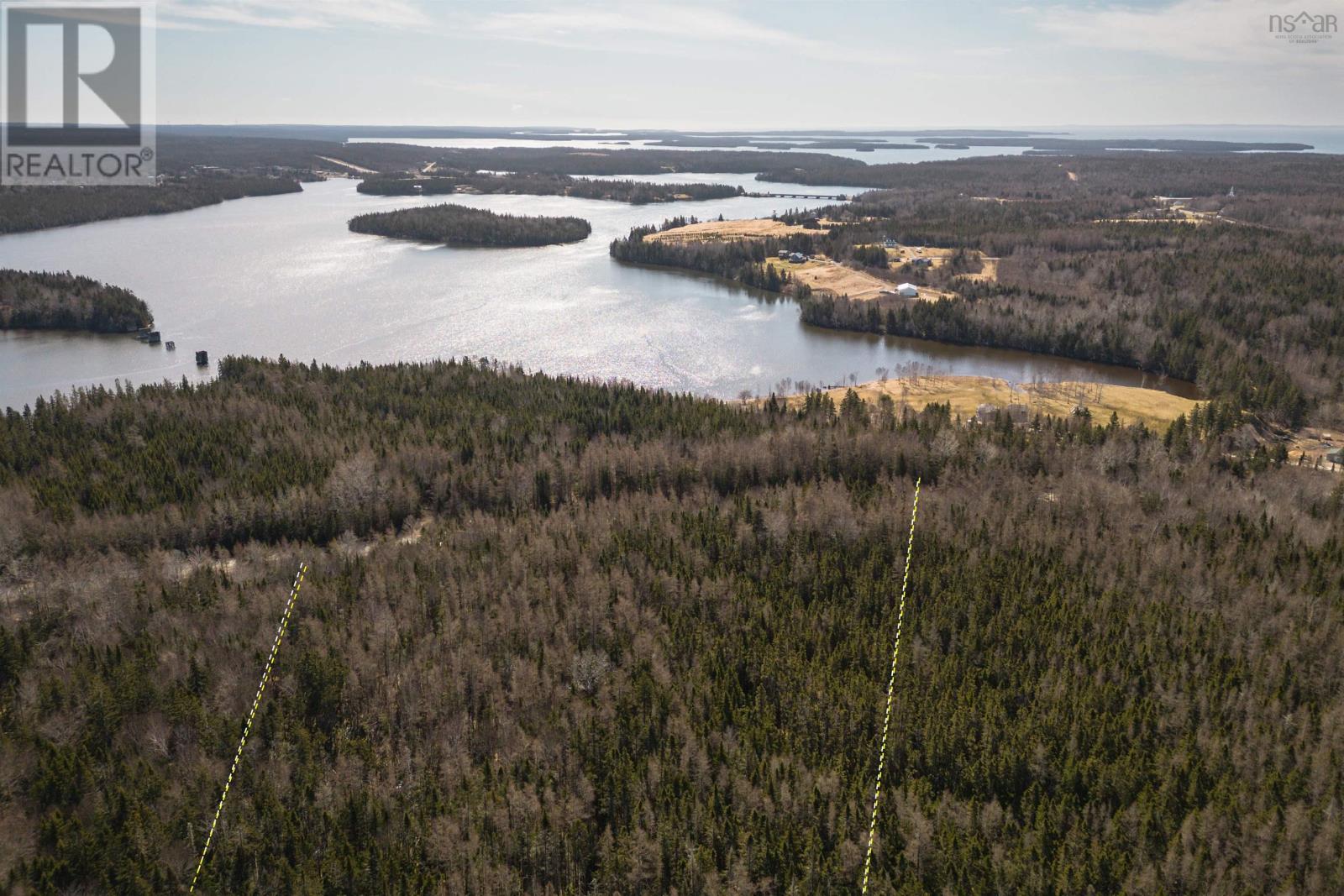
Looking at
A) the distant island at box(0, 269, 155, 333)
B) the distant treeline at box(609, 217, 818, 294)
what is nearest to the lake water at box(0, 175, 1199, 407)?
the distant island at box(0, 269, 155, 333)

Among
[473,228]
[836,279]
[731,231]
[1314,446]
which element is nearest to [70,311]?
[473,228]

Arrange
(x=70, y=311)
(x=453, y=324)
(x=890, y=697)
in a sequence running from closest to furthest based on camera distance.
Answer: (x=890, y=697)
(x=70, y=311)
(x=453, y=324)

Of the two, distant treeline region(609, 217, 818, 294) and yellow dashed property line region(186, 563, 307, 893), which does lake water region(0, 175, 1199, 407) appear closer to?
distant treeline region(609, 217, 818, 294)

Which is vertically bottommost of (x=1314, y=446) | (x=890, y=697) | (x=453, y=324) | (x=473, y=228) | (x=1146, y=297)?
(x=890, y=697)

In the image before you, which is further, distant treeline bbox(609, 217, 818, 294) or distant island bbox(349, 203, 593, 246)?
distant island bbox(349, 203, 593, 246)

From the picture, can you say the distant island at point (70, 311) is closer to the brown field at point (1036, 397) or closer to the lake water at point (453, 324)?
the lake water at point (453, 324)

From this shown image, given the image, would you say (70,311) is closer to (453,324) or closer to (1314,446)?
(453,324)

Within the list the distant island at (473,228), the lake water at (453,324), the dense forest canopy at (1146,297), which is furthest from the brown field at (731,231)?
the distant island at (473,228)
